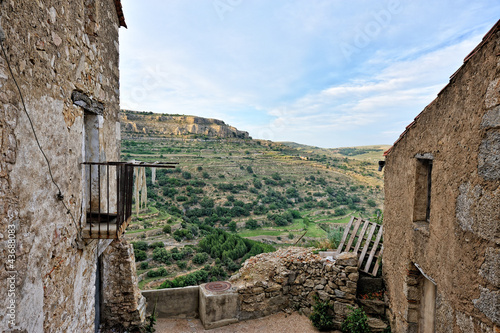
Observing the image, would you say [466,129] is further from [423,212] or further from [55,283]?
[55,283]

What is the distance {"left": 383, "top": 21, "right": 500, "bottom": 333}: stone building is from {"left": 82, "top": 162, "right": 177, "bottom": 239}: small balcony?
3.98 metres

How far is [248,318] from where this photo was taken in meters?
7.79

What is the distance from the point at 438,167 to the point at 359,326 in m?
4.64

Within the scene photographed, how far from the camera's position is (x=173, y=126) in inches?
1913

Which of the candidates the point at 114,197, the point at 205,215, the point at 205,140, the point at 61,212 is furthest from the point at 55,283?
the point at 205,140

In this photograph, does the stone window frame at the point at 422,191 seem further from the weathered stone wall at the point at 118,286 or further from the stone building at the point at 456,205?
the weathered stone wall at the point at 118,286

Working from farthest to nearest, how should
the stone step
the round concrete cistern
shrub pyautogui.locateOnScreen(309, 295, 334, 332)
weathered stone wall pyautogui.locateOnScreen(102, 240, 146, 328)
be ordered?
the round concrete cistern
shrub pyautogui.locateOnScreen(309, 295, 334, 332)
the stone step
weathered stone wall pyautogui.locateOnScreen(102, 240, 146, 328)

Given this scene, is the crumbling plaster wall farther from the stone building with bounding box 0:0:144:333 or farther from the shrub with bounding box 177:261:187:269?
the shrub with bounding box 177:261:187:269

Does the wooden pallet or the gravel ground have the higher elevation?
the wooden pallet

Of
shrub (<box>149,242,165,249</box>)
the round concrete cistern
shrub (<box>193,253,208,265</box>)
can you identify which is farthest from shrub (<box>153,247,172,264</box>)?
the round concrete cistern

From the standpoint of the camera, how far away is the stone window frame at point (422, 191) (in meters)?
5.01

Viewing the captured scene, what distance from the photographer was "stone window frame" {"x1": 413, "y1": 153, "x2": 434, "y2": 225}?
5008 millimetres

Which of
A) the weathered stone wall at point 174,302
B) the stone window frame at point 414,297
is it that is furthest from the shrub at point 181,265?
the stone window frame at point 414,297

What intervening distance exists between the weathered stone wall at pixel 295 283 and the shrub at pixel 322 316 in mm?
178
